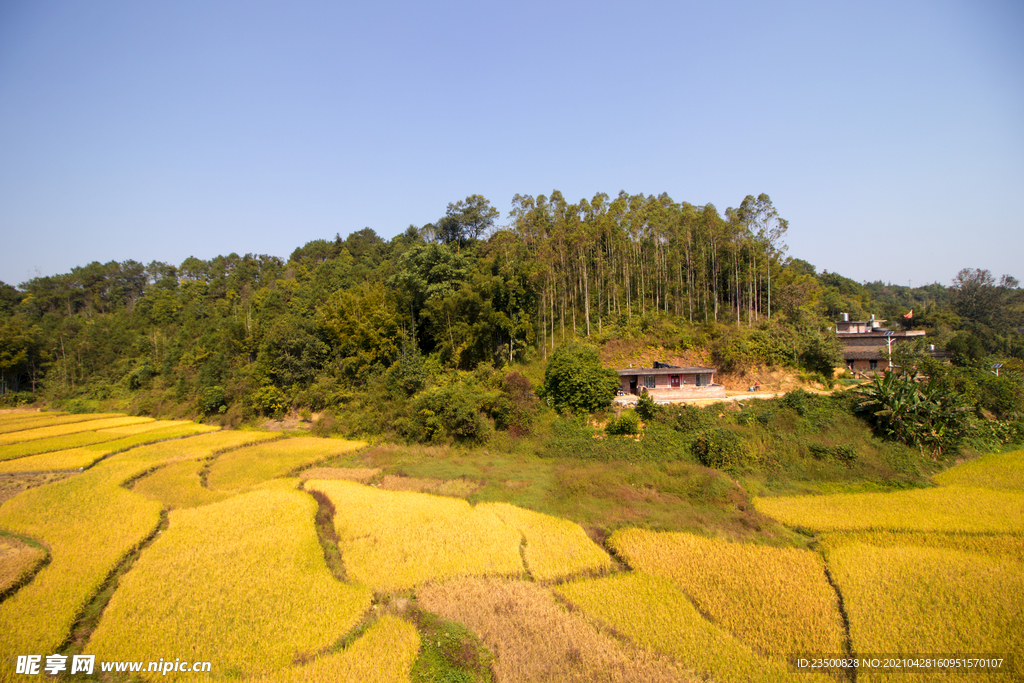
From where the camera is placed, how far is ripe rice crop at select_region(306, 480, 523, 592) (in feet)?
39.7

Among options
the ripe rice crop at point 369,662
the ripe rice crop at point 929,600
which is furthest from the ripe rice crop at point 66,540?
the ripe rice crop at point 929,600

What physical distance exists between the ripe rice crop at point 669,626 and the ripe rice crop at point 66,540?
1193 centimetres

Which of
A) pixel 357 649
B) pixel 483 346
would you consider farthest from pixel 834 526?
pixel 483 346

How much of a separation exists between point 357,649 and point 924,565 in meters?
14.7

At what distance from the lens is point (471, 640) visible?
371 inches

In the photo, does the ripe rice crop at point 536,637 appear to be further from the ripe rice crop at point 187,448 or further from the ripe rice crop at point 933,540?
the ripe rice crop at point 187,448

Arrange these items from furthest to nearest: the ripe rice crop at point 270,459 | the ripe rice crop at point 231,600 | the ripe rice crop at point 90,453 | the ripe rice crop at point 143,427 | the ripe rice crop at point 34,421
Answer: the ripe rice crop at point 34,421, the ripe rice crop at point 143,427, the ripe rice crop at point 90,453, the ripe rice crop at point 270,459, the ripe rice crop at point 231,600

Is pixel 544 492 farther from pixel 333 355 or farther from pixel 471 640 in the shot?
pixel 333 355

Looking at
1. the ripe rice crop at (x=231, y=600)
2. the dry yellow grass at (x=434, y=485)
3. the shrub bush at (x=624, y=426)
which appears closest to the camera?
the ripe rice crop at (x=231, y=600)

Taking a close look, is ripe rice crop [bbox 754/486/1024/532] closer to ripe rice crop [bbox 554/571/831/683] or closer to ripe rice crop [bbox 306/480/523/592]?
ripe rice crop [bbox 554/571/831/683]

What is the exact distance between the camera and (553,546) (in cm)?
1355

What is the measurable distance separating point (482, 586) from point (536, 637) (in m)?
2.39

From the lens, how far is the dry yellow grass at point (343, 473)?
68.0 feet

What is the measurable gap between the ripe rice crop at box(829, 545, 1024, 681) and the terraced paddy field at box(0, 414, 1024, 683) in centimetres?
5
